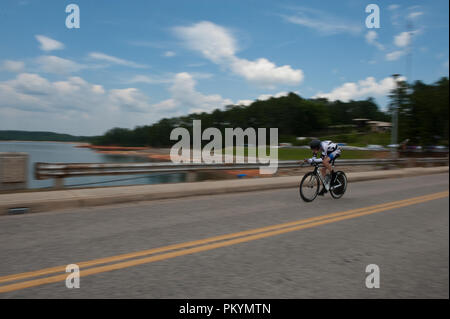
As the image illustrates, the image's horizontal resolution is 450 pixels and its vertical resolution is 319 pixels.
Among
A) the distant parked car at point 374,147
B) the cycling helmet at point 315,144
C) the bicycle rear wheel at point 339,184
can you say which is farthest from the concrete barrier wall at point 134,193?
the cycling helmet at point 315,144

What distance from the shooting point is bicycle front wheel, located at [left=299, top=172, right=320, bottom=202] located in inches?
284

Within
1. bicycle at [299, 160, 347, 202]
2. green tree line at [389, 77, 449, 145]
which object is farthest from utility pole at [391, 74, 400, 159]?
bicycle at [299, 160, 347, 202]

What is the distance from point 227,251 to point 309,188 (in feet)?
12.5

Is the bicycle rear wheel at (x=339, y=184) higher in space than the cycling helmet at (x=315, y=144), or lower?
lower

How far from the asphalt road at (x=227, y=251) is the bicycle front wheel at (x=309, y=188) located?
1.16 feet

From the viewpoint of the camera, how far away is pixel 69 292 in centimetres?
281

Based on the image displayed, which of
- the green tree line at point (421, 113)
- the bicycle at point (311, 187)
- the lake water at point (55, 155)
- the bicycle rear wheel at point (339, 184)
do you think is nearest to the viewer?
the lake water at point (55, 155)

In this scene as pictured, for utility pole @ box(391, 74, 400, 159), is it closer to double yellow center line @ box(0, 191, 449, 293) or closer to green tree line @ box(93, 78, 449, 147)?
green tree line @ box(93, 78, 449, 147)

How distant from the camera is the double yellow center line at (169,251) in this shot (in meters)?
3.06

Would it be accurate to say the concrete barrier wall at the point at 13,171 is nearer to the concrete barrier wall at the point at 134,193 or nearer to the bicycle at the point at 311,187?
the concrete barrier wall at the point at 134,193

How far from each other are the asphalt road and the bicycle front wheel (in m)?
0.35

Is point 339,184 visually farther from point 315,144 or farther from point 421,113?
point 315,144
